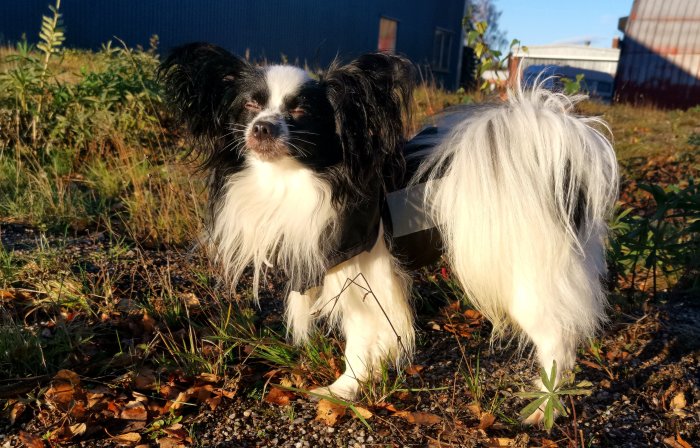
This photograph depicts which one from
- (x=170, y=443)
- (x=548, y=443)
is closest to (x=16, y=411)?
(x=170, y=443)

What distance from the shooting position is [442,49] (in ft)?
70.1

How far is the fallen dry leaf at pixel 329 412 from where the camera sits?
7.18 ft

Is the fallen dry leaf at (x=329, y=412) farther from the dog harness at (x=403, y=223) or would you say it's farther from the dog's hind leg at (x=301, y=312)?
the dog harness at (x=403, y=223)

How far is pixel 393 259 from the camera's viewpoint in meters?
2.39

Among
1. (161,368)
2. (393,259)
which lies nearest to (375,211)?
(393,259)

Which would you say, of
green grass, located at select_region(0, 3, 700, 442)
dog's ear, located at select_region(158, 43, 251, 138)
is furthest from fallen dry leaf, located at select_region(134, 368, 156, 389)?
dog's ear, located at select_region(158, 43, 251, 138)

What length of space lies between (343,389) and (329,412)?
0.62 feet

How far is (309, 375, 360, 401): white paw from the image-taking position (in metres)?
A: 2.36

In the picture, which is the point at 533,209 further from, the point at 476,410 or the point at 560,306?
the point at 476,410

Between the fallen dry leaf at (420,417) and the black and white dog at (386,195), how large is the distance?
25cm

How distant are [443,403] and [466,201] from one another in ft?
2.72

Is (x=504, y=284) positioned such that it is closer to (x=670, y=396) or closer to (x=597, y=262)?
(x=597, y=262)

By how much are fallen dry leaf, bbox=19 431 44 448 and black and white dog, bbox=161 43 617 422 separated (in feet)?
3.15

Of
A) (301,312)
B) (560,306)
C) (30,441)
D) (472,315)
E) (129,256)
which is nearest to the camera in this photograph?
(30,441)
